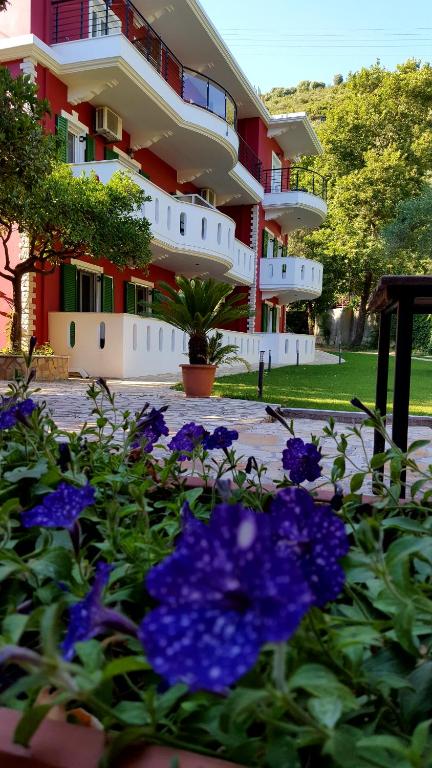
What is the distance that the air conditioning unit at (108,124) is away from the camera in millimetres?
12789

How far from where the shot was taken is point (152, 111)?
13359mm

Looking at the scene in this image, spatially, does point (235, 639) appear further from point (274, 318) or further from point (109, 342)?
point (274, 318)

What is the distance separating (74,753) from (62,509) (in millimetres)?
314

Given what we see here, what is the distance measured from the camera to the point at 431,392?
426 inches

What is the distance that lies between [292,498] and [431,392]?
1092cm

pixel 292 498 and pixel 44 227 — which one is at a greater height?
pixel 44 227

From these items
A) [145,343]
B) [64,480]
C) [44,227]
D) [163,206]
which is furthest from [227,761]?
[163,206]

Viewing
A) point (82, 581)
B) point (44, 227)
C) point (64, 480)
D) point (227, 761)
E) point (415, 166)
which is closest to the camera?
point (227, 761)

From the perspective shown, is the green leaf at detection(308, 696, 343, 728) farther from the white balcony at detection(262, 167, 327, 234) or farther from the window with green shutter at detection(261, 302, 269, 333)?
the window with green shutter at detection(261, 302, 269, 333)

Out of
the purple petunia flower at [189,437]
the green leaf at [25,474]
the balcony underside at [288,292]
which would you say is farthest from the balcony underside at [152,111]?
the green leaf at [25,474]

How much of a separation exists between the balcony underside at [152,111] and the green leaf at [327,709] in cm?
1248

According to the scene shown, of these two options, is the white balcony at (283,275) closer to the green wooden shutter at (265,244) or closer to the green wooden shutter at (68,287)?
the green wooden shutter at (265,244)

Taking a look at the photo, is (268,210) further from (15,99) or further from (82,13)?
(15,99)

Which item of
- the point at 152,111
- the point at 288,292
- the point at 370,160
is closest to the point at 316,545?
the point at 152,111
